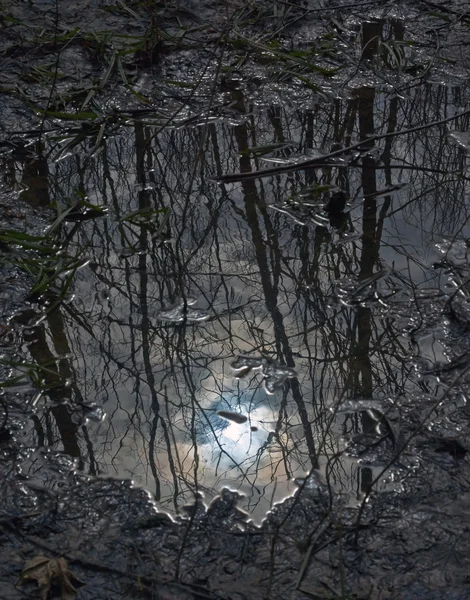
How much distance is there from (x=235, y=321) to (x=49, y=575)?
3.40 feet

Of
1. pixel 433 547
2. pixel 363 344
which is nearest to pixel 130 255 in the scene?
pixel 363 344

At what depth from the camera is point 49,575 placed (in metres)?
1.73

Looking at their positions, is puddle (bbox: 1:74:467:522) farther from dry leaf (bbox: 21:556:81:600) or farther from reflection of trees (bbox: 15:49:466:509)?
dry leaf (bbox: 21:556:81:600)

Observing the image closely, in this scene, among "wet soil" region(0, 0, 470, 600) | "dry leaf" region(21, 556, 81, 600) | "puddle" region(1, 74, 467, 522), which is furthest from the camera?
"puddle" region(1, 74, 467, 522)

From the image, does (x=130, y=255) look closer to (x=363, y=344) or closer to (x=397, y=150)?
(x=363, y=344)

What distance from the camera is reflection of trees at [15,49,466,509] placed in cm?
212

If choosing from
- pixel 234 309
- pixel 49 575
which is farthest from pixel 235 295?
pixel 49 575

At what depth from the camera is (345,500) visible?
1925 mm

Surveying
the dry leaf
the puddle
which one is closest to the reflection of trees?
the puddle

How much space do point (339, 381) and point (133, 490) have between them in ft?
2.17

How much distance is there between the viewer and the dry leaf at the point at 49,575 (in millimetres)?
1702

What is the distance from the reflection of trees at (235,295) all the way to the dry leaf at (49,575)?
0.31 m

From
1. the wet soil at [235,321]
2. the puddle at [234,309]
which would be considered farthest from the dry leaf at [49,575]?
the puddle at [234,309]

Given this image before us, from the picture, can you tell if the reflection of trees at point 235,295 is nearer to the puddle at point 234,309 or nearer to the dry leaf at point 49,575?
the puddle at point 234,309
